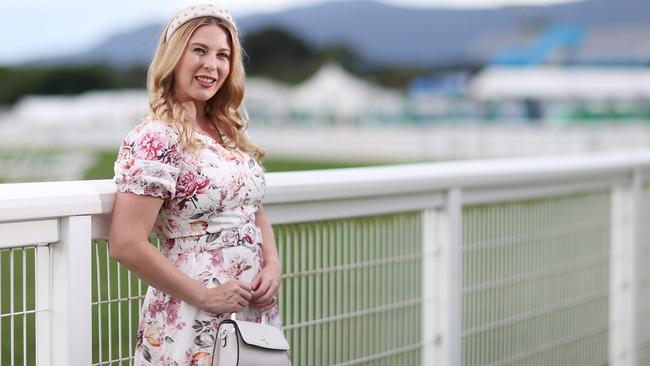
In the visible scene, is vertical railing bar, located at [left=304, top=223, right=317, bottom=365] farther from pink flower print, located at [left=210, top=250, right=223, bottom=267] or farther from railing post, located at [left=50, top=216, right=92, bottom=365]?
railing post, located at [left=50, top=216, right=92, bottom=365]

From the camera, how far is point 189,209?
271 centimetres

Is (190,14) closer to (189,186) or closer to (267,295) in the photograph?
(189,186)

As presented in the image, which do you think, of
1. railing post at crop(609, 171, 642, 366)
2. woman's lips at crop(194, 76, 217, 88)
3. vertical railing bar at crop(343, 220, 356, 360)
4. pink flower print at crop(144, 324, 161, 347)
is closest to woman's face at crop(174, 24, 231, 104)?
woman's lips at crop(194, 76, 217, 88)

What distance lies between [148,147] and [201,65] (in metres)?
0.29

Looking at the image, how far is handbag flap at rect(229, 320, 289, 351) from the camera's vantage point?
260cm

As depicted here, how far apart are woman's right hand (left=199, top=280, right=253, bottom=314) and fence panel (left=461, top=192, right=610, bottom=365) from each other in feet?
4.16

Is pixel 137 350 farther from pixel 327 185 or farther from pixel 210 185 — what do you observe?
pixel 327 185

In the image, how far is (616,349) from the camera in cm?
496

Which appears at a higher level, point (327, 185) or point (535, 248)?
point (327, 185)

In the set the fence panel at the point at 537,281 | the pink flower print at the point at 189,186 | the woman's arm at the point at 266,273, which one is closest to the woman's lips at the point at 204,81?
the pink flower print at the point at 189,186

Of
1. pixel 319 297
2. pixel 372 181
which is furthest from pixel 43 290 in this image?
pixel 372 181

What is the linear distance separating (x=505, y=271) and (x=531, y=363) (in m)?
0.45

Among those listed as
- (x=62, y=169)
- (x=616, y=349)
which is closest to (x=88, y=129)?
(x=62, y=169)

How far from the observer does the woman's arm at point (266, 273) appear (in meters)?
2.82
